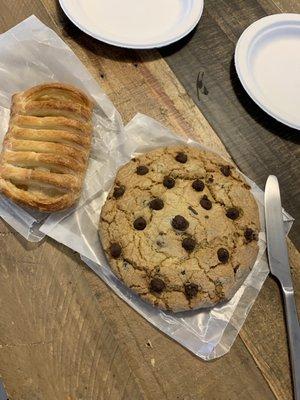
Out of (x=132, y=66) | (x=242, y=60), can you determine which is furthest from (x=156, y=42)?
(x=242, y=60)

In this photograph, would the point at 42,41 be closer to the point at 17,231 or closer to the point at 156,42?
the point at 156,42

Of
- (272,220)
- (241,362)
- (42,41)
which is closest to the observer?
(241,362)

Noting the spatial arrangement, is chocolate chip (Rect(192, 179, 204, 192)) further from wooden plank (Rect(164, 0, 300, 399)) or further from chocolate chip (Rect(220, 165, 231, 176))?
wooden plank (Rect(164, 0, 300, 399))

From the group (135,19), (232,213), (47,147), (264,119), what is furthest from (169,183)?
(135,19)

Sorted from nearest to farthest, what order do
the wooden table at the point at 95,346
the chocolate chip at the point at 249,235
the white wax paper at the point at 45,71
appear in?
the wooden table at the point at 95,346, the chocolate chip at the point at 249,235, the white wax paper at the point at 45,71

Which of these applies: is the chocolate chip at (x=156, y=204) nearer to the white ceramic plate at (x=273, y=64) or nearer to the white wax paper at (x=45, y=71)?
the white wax paper at (x=45, y=71)

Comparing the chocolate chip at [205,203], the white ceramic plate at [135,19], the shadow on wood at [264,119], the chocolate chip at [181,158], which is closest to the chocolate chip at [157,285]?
the chocolate chip at [205,203]
